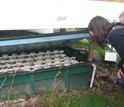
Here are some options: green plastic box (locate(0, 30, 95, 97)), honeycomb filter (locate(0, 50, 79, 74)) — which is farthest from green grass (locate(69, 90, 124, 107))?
honeycomb filter (locate(0, 50, 79, 74))

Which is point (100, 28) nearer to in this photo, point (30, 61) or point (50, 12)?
point (50, 12)

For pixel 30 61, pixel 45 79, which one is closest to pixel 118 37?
pixel 45 79

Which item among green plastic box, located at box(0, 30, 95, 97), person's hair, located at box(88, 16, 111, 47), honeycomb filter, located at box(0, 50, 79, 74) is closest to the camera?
person's hair, located at box(88, 16, 111, 47)

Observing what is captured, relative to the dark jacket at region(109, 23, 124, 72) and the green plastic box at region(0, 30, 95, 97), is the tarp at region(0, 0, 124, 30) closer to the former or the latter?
the green plastic box at region(0, 30, 95, 97)

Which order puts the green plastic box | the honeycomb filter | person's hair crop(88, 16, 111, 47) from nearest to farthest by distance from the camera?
1. person's hair crop(88, 16, 111, 47)
2. the green plastic box
3. the honeycomb filter

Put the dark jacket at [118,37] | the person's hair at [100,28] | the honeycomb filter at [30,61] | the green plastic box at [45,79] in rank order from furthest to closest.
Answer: the honeycomb filter at [30,61] → the green plastic box at [45,79] → the person's hair at [100,28] → the dark jacket at [118,37]

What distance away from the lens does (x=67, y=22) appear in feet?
10.9

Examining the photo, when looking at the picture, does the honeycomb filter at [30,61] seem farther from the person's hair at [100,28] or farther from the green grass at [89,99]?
the person's hair at [100,28]

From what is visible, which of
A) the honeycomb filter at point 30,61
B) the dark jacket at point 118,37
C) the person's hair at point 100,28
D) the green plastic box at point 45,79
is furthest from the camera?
the honeycomb filter at point 30,61

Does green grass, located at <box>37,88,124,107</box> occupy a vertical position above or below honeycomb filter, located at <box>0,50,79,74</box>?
below

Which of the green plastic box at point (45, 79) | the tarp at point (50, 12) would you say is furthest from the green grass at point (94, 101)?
the tarp at point (50, 12)

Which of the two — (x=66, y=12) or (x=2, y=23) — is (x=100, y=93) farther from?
(x=2, y=23)

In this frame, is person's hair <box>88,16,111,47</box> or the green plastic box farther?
the green plastic box

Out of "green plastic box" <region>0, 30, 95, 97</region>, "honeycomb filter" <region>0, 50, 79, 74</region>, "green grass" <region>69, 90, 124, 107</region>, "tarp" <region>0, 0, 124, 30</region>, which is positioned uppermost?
"tarp" <region>0, 0, 124, 30</region>
